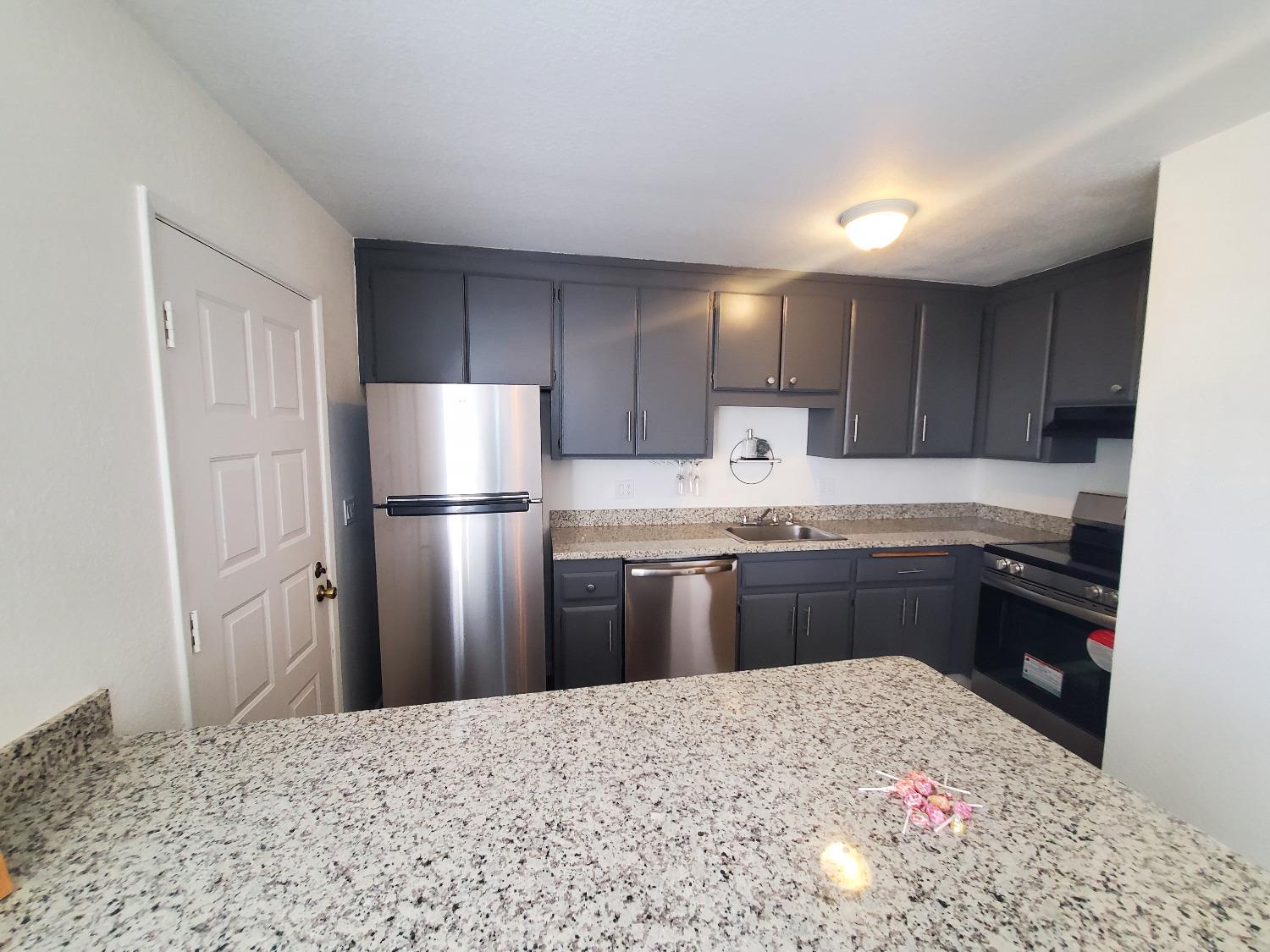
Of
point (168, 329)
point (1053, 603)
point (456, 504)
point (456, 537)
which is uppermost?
point (168, 329)

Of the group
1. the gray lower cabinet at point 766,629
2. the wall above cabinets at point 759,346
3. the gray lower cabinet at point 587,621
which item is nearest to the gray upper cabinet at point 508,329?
the wall above cabinets at point 759,346

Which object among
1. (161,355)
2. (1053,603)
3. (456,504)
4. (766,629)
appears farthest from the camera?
(766,629)

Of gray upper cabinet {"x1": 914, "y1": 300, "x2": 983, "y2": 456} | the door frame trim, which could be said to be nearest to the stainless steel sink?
gray upper cabinet {"x1": 914, "y1": 300, "x2": 983, "y2": 456}

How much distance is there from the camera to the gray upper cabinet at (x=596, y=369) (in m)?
2.41

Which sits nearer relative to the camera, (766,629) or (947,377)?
(766,629)

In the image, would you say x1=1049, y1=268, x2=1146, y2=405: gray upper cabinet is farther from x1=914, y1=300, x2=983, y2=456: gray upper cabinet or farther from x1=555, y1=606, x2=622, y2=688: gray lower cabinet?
x1=555, y1=606, x2=622, y2=688: gray lower cabinet

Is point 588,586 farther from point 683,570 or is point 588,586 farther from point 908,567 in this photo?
point 908,567

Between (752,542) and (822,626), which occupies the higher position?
(752,542)

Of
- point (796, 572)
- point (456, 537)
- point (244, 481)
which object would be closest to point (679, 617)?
point (796, 572)

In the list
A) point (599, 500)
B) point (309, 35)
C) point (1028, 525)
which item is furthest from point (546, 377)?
point (1028, 525)

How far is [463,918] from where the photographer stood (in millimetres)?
530

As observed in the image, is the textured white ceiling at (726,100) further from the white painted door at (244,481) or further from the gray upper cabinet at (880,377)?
the gray upper cabinet at (880,377)

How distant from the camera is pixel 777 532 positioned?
9.38 ft

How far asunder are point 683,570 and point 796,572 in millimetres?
618
